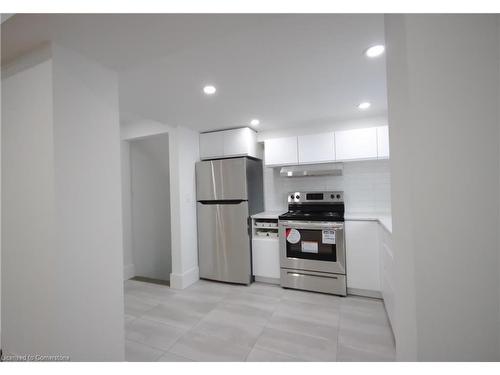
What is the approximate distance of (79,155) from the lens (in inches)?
45.4

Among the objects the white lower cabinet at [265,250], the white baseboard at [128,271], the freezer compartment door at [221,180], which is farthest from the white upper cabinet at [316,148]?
the white baseboard at [128,271]

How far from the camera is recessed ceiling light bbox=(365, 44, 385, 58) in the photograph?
140cm

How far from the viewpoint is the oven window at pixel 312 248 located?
8.77 ft

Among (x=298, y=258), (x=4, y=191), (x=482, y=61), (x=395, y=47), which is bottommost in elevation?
(x=298, y=258)

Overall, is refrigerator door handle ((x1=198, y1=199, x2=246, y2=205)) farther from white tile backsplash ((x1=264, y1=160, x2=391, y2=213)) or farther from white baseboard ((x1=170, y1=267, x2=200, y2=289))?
white baseboard ((x1=170, y1=267, x2=200, y2=289))

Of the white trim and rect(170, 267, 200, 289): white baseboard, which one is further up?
rect(170, 267, 200, 289): white baseboard

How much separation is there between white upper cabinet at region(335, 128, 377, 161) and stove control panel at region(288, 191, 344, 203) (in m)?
0.53

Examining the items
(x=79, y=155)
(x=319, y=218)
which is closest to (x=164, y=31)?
(x=79, y=155)

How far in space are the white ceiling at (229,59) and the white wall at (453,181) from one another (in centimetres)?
65

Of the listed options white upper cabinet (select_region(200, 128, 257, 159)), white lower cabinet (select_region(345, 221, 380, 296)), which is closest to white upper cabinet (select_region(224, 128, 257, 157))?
white upper cabinet (select_region(200, 128, 257, 159))

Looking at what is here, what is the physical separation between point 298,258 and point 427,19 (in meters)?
2.57

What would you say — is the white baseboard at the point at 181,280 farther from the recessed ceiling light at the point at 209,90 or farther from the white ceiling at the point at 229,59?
the recessed ceiling light at the point at 209,90

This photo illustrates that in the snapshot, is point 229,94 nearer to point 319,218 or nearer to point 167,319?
point 319,218

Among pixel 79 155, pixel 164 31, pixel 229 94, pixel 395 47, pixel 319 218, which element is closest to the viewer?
pixel 395 47
